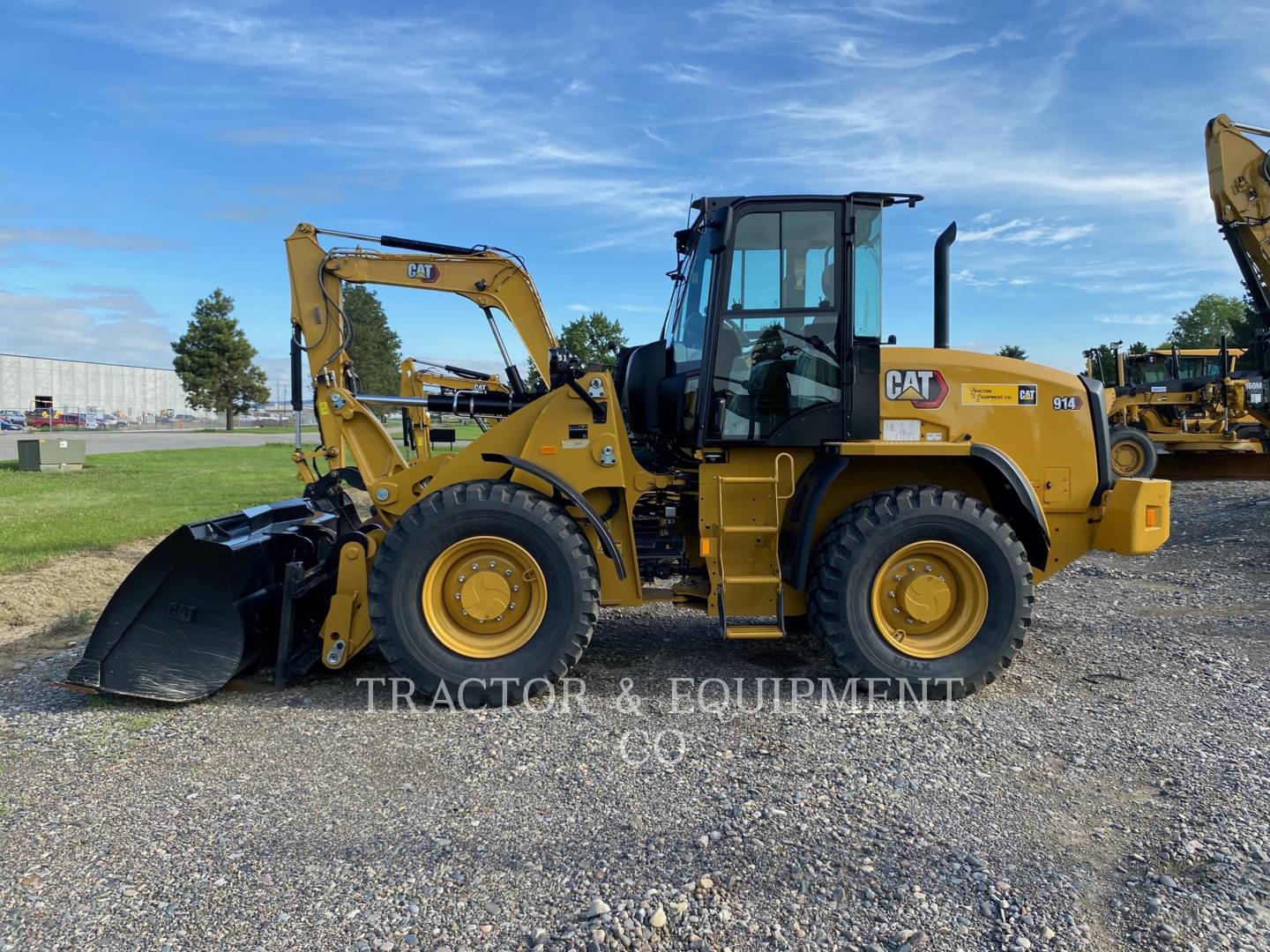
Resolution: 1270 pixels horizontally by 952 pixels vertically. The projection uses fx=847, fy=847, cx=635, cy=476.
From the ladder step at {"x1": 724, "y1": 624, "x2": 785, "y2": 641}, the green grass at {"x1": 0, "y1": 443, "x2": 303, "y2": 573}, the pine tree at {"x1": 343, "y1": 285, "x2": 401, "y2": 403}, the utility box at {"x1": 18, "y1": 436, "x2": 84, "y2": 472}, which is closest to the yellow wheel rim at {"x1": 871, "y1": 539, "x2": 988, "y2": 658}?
the ladder step at {"x1": 724, "y1": 624, "x2": 785, "y2": 641}

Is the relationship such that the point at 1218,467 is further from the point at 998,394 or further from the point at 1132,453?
the point at 998,394

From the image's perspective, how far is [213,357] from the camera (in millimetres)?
44562

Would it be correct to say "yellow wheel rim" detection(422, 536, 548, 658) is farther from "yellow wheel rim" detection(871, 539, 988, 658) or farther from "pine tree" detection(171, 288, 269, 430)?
"pine tree" detection(171, 288, 269, 430)

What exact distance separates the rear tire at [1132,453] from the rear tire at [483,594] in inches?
570

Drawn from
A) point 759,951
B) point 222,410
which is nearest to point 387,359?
point 222,410

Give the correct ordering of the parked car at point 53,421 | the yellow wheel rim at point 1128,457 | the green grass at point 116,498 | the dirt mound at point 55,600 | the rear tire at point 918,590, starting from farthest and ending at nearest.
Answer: the parked car at point 53,421
the yellow wheel rim at point 1128,457
the green grass at point 116,498
the dirt mound at point 55,600
the rear tire at point 918,590

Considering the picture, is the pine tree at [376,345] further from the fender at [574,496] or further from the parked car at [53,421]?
the fender at [574,496]

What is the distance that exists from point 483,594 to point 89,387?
10854cm

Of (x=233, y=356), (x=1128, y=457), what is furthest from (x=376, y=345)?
(x=1128, y=457)

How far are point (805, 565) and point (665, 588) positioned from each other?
89cm

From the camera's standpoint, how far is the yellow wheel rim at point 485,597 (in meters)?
4.80

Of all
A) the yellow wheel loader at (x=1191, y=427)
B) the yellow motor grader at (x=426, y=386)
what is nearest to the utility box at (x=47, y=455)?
the yellow motor grader at (x=426, y=386)

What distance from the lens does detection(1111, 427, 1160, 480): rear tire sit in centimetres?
Result: 1595

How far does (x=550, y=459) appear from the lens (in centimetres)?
507
